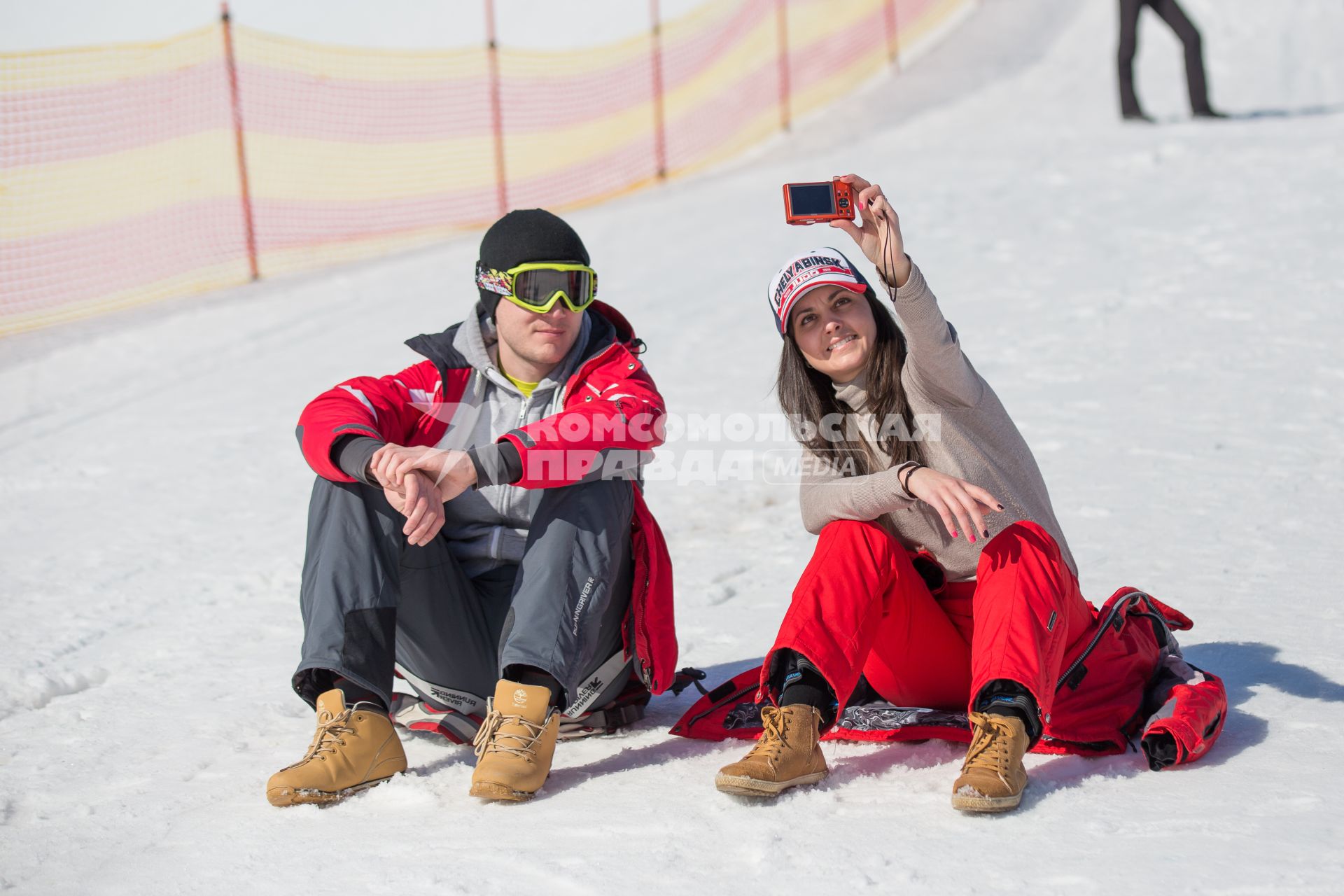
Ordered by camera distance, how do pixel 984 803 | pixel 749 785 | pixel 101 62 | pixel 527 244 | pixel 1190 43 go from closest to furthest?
pixel 984 803 → pixel 749 785 → pixel 527 244 → pixel 101 62 → pixel 1190 43

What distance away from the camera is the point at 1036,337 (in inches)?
237

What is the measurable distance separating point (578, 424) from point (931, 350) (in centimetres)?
71

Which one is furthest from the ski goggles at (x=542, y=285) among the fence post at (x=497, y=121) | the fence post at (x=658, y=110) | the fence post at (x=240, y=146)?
the fence post at (x=658, y=110)

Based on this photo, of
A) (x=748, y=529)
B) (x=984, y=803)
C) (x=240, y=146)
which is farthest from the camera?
(x=240, y=146)

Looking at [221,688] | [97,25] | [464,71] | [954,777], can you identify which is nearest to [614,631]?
[954,777]

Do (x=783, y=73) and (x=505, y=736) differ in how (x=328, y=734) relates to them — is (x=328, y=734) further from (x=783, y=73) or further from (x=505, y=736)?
(x=783, y=73)

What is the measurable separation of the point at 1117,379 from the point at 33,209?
298 inches

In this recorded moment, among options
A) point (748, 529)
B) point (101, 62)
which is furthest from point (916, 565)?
point (101, 62)

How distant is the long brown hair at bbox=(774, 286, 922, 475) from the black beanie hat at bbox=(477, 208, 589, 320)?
522mm

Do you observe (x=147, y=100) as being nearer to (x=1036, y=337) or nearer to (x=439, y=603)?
(x=1036, y=337)

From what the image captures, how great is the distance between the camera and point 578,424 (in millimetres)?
2559

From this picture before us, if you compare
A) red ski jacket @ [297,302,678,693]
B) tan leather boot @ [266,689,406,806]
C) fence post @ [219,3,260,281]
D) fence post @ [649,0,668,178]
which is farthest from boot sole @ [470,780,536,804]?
fence post @ [649,0,668,178]

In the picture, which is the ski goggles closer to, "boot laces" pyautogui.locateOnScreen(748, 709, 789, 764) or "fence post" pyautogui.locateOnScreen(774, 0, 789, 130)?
"boot laces" pyautogui.locateOnScreen(748, 709, 789, 764)

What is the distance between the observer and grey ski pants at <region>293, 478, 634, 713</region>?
2490 millimetres
